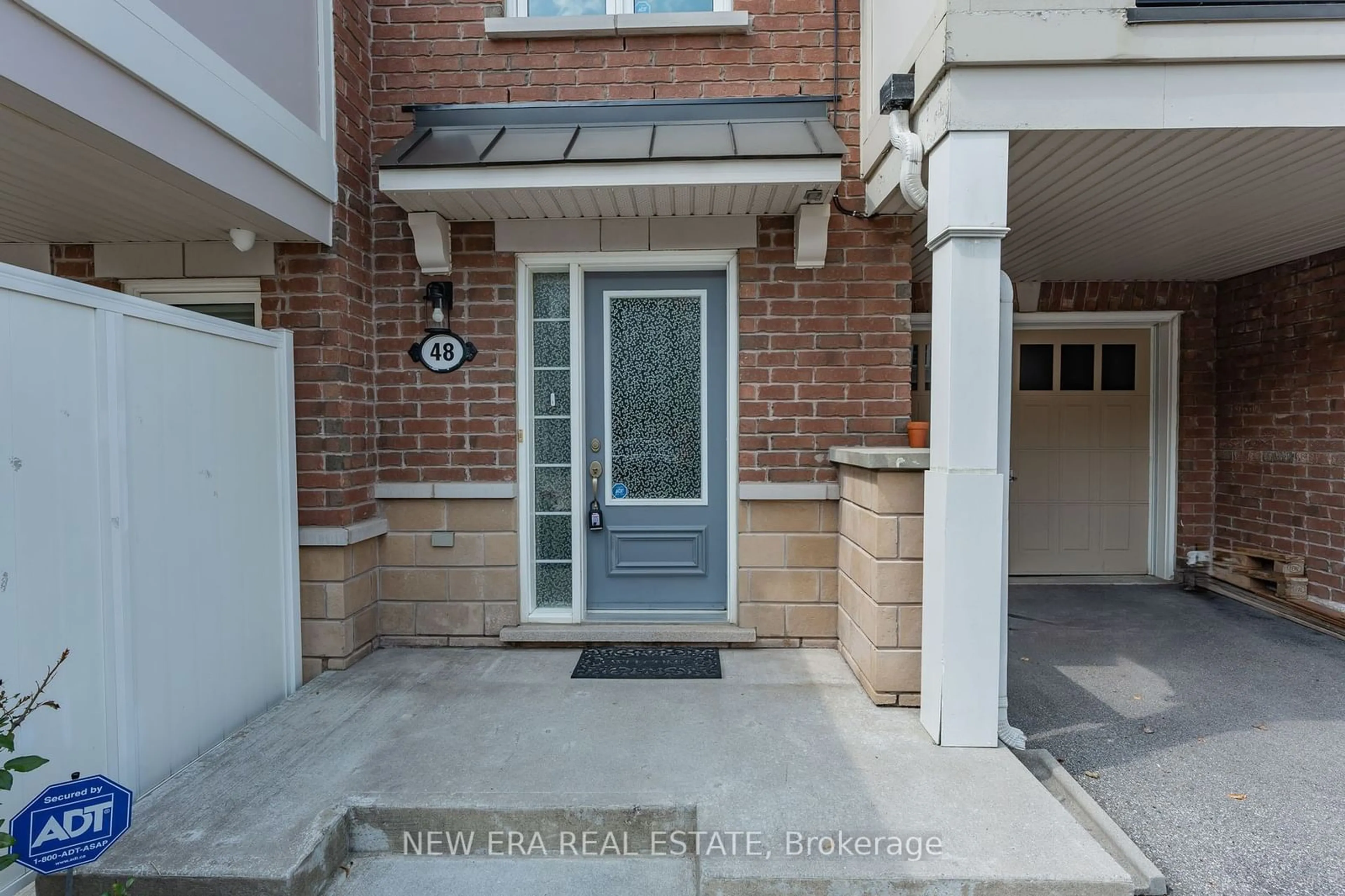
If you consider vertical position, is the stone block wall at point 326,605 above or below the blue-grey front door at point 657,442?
below

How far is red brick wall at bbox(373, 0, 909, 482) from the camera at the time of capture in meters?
3.80

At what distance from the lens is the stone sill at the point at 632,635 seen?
3828 mm

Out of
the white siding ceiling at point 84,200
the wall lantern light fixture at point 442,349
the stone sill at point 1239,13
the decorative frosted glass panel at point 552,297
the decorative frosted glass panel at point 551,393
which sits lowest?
the decorative frosted glass panel at point 551,393

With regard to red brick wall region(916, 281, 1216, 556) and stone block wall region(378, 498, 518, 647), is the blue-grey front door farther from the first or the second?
red brick wall region(916, 281, 1216, 556)

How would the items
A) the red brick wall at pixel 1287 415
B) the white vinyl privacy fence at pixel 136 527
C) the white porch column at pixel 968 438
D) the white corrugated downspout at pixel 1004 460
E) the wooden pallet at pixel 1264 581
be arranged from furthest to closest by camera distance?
the wooden pallet at pixel 1264 581 → the red brick wall at pixel 1287 415 → the white corrugated downspout at pixel 1004 460 → the white porch column at pixel 968 438 → the white vinyl privacy fence at pixel 136 527

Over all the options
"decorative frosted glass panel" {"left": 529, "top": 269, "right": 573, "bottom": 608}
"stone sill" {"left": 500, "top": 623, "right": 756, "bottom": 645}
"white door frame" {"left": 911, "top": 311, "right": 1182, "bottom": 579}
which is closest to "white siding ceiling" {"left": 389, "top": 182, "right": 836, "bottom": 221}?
"decorative frosted glass panel" {"left": 529, "top": 269, "right": 573, "bottom": 608}

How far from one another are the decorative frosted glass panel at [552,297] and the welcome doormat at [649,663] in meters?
2.02

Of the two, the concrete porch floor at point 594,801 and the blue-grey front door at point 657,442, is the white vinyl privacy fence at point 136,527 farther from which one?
the blue-grey front door at point 657,442

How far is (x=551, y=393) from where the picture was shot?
403 centimetres

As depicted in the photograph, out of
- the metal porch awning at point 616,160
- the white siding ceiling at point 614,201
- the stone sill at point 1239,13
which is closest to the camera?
the stone sill at point 1239,13

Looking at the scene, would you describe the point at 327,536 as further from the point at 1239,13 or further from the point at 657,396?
the point at 1239,13

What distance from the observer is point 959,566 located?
2.67 metres

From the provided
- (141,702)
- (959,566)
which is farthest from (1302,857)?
(141,702)

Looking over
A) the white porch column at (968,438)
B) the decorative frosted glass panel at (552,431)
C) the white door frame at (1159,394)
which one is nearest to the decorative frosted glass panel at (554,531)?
the decorative frosted glass panel at (552,431)
